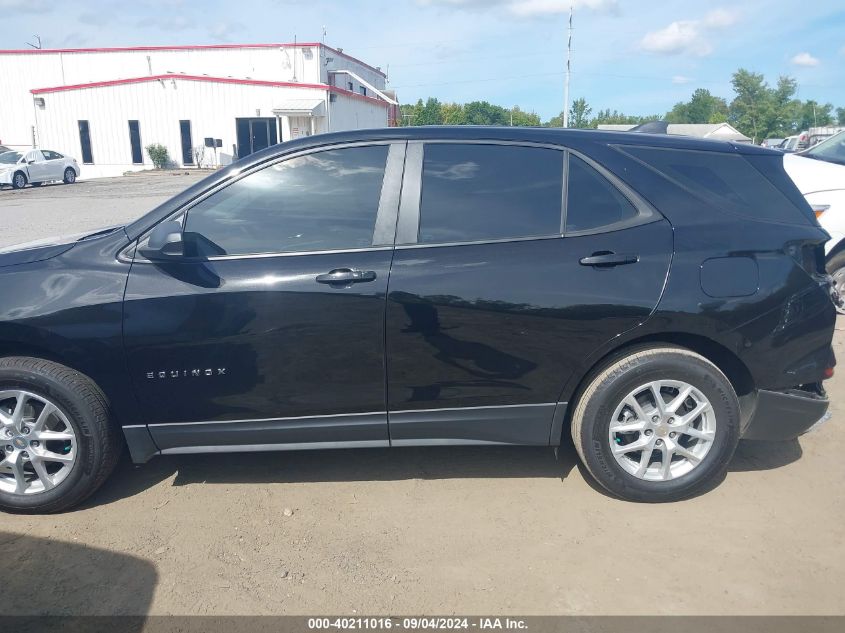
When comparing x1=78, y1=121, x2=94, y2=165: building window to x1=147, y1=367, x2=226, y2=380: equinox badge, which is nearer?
x1=147, y1=367, x2=226, y2=380: equinox badge

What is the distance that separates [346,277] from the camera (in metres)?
3.03

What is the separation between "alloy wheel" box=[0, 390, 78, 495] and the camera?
10.3 feet

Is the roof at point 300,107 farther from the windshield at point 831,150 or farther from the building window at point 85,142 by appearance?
the windshield at point 831,150

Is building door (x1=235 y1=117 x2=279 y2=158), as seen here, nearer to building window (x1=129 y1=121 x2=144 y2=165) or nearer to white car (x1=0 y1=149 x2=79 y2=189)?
building window (x1=129 y1=121 x2=144 y2=165)

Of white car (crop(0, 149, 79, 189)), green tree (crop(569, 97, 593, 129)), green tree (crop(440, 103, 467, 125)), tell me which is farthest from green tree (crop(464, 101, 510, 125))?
white car (crop(0, 149, 79, 189))

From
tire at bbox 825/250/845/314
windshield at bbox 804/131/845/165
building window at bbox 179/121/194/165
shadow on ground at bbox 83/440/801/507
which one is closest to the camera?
shadow on ground at bbox 83/440/801/507

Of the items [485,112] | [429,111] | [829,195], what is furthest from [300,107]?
[485,112]

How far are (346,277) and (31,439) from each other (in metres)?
1.75

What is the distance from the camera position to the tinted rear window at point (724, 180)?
129 inches

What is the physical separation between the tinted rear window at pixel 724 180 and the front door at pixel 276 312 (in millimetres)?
1396

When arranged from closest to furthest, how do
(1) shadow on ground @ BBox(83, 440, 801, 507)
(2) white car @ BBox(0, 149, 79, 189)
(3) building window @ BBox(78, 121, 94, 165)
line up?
(1) shadow on ground @ BBox(83, 440, 801, 507) → (2) white car @ BBox(0, 149, 79, 189) → (3) building window @ BBox(78, 121, 94, 165)

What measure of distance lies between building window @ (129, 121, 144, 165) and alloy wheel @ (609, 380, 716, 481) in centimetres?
3927

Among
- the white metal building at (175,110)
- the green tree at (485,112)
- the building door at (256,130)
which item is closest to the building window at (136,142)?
the white metal building at (175,110)

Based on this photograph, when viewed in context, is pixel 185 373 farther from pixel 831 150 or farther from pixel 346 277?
pixel 831 150
